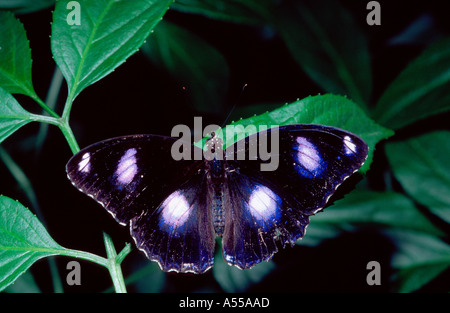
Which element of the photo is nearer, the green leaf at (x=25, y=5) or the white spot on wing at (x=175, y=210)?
the white spot on wing at (x=175, y=210)

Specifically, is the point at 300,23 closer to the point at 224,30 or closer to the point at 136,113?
the point at 224,30

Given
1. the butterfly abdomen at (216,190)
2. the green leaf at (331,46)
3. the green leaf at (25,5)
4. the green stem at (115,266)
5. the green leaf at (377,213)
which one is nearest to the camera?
the green stem at (115,266)

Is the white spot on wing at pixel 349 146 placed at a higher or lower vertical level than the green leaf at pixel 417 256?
higher

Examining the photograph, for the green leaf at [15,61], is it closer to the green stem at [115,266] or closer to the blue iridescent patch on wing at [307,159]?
the green stem at [115,266]

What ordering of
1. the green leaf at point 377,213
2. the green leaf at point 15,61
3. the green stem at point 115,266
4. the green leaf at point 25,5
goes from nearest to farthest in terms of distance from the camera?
the green stem at point 115,266
the green leaf at point 15,61
the green leaf at point 25,5
the green leaf at point 377,213

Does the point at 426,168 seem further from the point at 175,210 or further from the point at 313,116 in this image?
the point at 175,210

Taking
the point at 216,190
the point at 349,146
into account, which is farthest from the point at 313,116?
the point at 216,190

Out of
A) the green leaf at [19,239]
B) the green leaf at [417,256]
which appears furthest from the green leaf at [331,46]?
the green leaf at [19,239]

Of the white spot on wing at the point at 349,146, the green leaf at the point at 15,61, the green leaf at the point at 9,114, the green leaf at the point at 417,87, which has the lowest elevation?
the white spot on wing at the point at 349,146
